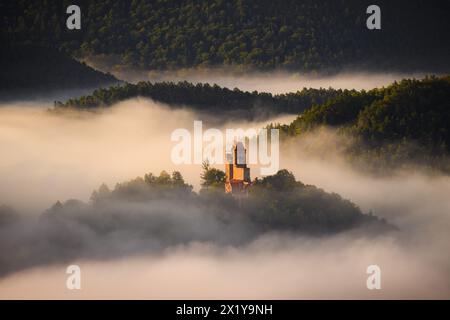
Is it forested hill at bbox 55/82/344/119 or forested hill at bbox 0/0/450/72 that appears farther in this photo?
forested hill at bbox 0/0/450/72

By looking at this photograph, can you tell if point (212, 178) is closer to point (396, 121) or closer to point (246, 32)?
point (396, 121)

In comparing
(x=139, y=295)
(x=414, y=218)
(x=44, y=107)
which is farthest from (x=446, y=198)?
(x=44, y=107)

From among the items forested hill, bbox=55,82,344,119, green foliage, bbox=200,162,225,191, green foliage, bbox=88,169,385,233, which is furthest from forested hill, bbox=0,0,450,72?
green foliage, bbox=200,162,225,191

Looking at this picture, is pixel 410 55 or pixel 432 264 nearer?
pixel 432 264

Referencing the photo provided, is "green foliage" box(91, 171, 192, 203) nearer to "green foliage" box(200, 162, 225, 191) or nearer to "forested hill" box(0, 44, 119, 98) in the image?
"green foliage" box(200, 162, 225, 191)

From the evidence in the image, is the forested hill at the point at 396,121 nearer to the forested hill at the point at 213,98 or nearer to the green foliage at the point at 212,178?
the forested hill at the point at 213,98

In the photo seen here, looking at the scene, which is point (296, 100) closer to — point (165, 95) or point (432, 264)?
point (165, 95)
